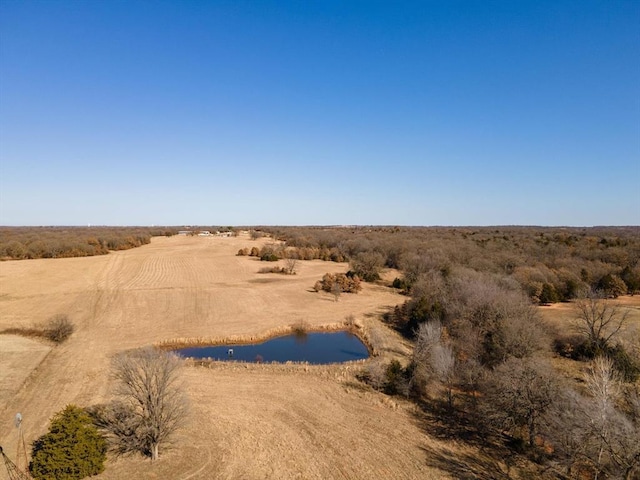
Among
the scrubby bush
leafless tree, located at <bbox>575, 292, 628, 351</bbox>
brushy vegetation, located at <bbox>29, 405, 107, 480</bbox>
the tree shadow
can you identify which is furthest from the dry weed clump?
leafless tree, located at <bbox>575, 292, 628, 351</bbox>

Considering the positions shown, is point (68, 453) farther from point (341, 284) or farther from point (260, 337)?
point (341, 284)

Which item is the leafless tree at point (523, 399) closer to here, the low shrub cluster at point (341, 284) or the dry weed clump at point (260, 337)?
the dry weed clump at point (260, 337)

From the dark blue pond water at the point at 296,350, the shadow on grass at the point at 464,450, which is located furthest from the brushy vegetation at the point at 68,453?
the dark blue pond water at the point at 296,350

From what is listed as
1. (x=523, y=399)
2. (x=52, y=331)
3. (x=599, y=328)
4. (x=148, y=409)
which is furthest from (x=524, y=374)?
(x=52, y=331)

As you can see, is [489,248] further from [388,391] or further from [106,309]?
[106,309]

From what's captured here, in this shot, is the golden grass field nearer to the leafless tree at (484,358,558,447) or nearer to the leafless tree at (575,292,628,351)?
the leafless tree at (484,358,558,447)

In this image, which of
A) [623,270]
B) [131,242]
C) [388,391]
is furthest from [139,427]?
[131,242]
